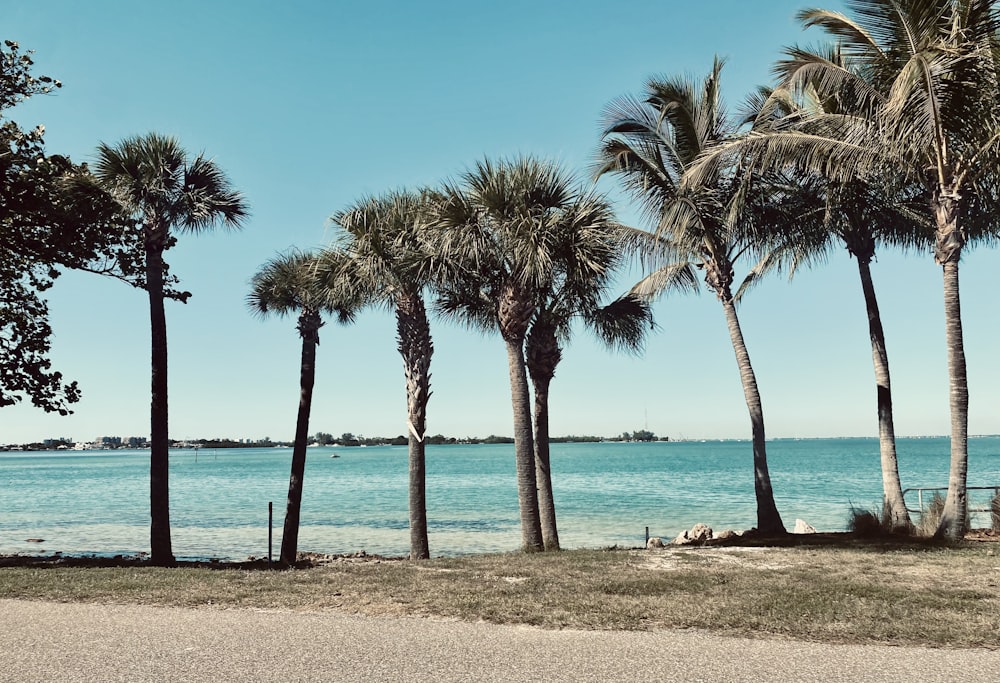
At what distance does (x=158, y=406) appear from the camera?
51.6 ft

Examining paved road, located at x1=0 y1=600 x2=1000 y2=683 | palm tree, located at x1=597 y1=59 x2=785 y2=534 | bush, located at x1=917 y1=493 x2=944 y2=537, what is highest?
palm tree, located at x1=597 y1=59 x2=785 y2=534

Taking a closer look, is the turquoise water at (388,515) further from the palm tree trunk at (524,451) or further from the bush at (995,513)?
the palm tree trunk at (524,451)

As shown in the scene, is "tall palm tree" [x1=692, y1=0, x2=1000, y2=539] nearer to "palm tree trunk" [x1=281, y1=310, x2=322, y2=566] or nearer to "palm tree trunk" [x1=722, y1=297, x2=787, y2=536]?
"palm tree trunk" [x1=722, y1=297, x2=787, y2=536]

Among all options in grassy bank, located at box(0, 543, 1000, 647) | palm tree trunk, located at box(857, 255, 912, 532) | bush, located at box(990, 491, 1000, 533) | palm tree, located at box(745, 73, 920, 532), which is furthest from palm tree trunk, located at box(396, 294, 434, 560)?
bush, located at box(990, 491, 1000, 533)

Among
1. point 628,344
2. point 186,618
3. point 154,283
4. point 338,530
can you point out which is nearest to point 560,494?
point 338,530

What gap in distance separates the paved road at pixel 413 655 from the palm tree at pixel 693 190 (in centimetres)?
1103

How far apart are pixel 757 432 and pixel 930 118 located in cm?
729

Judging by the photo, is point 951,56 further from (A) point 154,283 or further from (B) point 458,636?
(A) point 154,283

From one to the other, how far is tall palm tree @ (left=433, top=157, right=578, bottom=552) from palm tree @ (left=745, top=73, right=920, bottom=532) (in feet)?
16.5

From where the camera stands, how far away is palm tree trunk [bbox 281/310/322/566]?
18250mm

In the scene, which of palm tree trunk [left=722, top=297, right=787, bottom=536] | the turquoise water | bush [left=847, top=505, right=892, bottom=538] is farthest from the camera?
the turquoise water

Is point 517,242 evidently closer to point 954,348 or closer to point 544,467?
point 544,467

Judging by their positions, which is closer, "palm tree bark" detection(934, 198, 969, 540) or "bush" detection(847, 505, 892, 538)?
"palm tree bark" detection(934, 198, 969, 540)

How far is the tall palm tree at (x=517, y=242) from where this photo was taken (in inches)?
545
